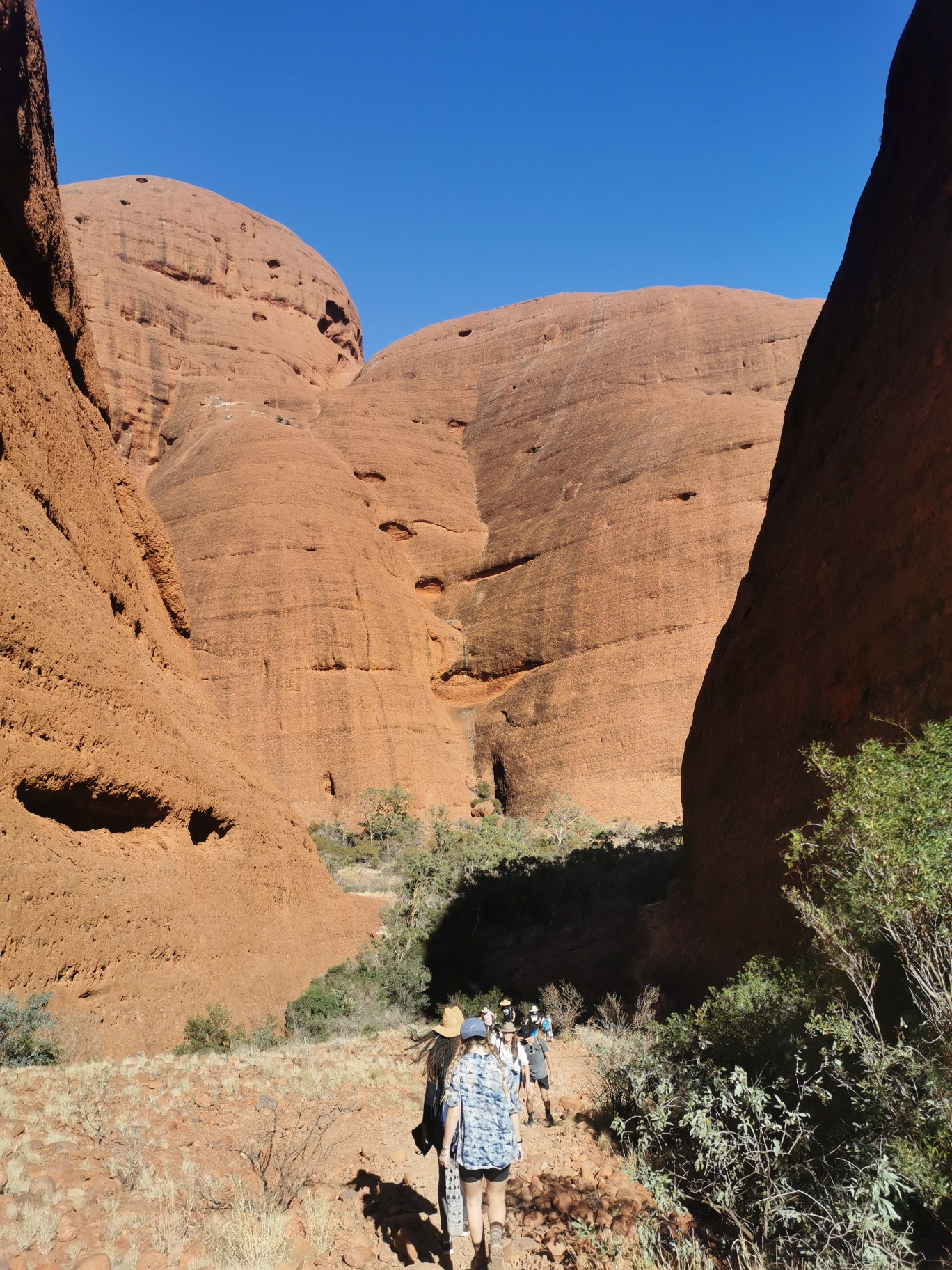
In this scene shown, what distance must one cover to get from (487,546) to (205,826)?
107 feet

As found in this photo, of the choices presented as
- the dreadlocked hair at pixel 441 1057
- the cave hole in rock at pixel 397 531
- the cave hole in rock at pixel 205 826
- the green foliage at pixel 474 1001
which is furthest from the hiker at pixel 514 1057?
the cave hole in rock at pixel 397 531

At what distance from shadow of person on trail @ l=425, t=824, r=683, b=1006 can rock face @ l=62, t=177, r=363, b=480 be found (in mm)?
37593

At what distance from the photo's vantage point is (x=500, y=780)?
3497cm

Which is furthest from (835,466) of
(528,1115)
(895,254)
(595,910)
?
(595,910)

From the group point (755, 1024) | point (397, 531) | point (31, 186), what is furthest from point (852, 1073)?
point (397, 531)

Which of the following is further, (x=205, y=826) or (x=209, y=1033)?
(x=205, y=826)

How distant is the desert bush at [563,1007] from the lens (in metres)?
11.6

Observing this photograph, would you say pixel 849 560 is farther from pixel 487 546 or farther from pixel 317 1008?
pixel 487 546

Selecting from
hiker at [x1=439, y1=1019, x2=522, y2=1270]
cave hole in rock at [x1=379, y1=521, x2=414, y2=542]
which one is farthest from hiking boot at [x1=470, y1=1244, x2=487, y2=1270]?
cave hole in rock at [x1=379, y1=521, x2=414, y2=542]

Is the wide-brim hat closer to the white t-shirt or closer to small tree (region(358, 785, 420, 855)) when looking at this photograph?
the white t-shirt

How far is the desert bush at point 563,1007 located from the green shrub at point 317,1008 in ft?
9.97

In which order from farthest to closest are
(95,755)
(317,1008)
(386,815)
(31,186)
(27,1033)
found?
(386,815) < (317,1008) < (31,186) < (95,755) < (27,1033)

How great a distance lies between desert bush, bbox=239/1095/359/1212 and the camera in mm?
4562

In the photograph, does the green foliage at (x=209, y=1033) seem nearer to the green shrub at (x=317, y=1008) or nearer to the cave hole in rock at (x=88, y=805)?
the green shrub at (x=317, y=1008)
